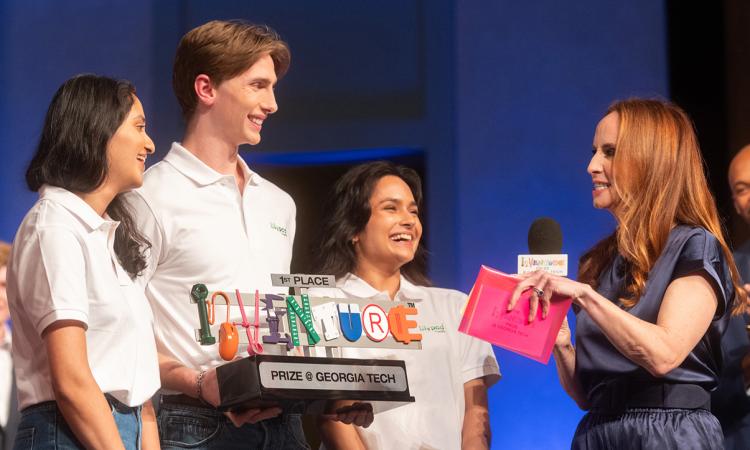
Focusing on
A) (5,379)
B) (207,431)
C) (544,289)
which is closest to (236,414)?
(207,431)

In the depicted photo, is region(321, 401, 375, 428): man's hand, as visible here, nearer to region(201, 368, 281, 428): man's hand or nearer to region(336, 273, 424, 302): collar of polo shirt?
region(201, 368, 281, 428): man's hand

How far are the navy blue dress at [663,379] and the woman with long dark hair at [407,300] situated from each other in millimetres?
605

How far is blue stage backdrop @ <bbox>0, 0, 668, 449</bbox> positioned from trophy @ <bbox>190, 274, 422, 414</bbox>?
1595 millimetres

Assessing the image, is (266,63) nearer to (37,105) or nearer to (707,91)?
(37,105)

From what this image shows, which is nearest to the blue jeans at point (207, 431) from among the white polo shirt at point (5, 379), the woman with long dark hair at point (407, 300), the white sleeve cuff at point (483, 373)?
the woman with long dark hair at point (407, 300)

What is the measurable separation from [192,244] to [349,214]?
0.91 m

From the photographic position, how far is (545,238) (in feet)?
10.4

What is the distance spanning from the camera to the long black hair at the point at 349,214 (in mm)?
3330

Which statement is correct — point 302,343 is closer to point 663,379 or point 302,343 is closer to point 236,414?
point 236,414

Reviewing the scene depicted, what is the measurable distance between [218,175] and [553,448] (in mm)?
1899

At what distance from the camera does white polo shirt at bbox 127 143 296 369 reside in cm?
251

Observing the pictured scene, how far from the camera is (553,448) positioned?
3.94m

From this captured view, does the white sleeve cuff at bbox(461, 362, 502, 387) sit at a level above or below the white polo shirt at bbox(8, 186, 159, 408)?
below

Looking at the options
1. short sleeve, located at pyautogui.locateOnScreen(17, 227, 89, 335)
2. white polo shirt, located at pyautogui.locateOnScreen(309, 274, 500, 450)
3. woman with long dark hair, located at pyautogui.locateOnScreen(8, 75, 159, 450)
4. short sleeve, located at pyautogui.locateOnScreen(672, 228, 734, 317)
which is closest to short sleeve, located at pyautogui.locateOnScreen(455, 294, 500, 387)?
white polo shirt, located at pyautogui.locateOnScreen(309, 274, 500, 450)
